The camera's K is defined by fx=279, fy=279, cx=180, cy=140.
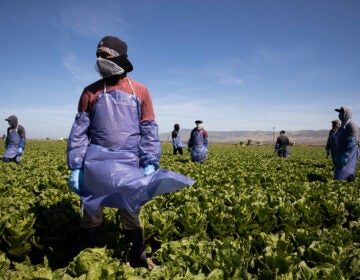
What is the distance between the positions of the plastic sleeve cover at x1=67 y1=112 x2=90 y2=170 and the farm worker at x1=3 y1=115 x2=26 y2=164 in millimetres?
8373

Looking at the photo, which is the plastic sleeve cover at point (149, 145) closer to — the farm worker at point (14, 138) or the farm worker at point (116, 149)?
the farm worker at point (116, 149)

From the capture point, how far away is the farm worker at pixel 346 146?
7984 millimetres

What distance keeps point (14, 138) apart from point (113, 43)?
8.91 m

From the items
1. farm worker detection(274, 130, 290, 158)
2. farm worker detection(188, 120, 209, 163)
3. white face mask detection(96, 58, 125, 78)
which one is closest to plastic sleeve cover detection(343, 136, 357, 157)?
farm worker detection(188, 120, 209, 163)

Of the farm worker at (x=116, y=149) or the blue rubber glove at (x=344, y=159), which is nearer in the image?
Result: the farm worker at (x=116, y=149)

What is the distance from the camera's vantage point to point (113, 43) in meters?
2.83

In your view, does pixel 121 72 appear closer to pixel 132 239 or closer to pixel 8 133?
pixel 132 239

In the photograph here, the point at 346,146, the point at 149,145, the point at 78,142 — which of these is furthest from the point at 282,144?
the point at 78,142

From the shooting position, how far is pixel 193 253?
3008 millimetres

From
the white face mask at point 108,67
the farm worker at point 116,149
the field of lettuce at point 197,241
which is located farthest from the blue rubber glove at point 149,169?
the white face mask at point 108,67

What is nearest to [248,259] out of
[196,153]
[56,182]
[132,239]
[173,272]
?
[173,272]

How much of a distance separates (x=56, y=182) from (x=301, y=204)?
572 centimetres

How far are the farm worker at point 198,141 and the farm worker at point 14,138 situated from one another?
21.7 ft

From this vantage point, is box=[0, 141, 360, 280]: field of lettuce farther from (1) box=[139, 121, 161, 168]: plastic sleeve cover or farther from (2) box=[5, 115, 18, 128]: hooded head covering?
(2) box=[5, 115, 18, 128]: hooded head covering
